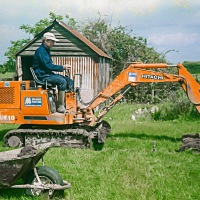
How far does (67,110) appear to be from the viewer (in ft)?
35.4

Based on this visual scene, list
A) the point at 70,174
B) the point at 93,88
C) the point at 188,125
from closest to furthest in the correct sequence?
the point at 70,174 → the point at 188,125 → the point at 93,88

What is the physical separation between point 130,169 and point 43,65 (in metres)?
3.83

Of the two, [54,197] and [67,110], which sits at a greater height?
[67,110]

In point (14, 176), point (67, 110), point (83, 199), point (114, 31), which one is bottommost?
point (83, 199)

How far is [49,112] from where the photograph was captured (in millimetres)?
10547

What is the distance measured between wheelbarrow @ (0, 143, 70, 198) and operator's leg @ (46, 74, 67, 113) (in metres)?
4.06

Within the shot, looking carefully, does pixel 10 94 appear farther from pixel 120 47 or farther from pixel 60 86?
pixel 120 47

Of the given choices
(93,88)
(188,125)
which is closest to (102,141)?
(188,125)

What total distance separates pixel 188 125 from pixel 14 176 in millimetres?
8814

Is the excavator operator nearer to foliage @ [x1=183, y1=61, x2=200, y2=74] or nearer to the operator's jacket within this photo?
the operator's jacket

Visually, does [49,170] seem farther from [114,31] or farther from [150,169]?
[114,31]

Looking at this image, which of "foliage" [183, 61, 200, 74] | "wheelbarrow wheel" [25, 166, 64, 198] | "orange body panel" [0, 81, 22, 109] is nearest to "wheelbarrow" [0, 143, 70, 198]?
"wheelbarrow wheel" [25, 166, 64, 198]

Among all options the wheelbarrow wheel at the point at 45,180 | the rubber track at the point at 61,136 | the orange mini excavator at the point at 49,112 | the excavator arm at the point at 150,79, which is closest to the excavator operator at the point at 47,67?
the orange mini excavator at the point at 49,112

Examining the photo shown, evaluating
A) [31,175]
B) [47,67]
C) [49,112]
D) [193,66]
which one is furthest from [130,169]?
[193,66]
